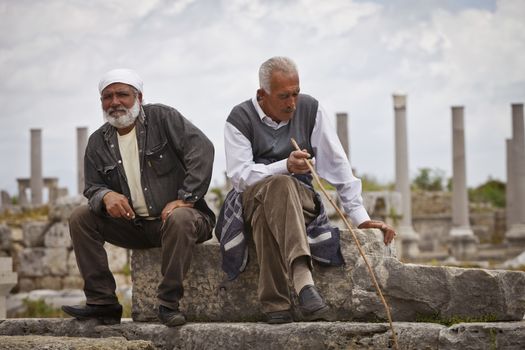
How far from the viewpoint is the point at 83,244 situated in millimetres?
6035

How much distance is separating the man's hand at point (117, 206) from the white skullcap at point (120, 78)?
2.31ft

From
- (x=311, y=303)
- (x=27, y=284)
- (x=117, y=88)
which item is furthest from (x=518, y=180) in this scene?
(x=311, y=303)

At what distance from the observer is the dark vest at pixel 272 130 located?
587 cm

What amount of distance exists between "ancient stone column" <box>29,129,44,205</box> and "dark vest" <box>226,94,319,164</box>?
74.1 ft

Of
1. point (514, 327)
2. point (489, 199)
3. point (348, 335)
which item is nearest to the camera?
point (514, 327)

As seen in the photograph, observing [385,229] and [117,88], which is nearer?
[385,229]

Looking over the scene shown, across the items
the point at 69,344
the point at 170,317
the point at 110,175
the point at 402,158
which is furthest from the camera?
the point at 402,158

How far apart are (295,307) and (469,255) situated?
65.0ft

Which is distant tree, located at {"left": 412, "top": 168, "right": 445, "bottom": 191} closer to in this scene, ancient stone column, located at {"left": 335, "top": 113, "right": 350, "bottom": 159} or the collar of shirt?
ancient stone column, located at {"left": 335, "top": 113, "right": 350, "bottom": 159}

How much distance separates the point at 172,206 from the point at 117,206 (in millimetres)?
340

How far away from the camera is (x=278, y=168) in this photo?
5.69 metres

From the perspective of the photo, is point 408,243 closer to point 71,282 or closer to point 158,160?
point 71,282

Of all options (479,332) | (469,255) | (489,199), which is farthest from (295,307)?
(489,199)

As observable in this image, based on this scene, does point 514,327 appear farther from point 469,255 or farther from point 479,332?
point 469,255
